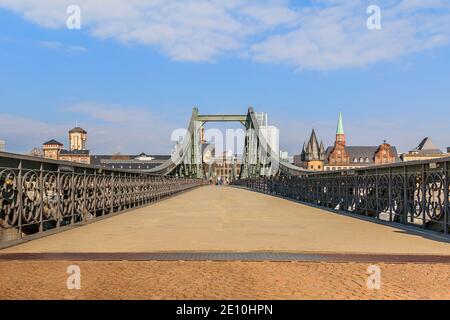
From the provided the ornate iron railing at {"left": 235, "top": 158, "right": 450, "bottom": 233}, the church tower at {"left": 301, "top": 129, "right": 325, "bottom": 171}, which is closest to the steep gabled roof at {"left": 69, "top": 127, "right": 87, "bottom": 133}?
the church tower at {"left": 301, "top": 129, "right": 325, "bottom": 171}

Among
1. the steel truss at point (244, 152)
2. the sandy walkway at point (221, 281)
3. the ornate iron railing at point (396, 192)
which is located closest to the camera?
the sandy walkway at point (221, 281)

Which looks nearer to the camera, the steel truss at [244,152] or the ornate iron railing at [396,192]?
the ornate iron railing at [396,192]

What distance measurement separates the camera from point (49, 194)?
805cm

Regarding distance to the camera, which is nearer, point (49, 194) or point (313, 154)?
point (49, 194)

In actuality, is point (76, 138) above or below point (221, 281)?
above

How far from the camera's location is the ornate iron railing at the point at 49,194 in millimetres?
6617

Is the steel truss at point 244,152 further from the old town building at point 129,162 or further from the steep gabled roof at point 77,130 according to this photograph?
the steep gabled roof at point 77,130

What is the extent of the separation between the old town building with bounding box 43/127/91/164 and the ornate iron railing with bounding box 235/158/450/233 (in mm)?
120037


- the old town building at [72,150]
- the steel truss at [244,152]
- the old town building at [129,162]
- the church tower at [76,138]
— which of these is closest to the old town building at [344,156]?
the old town building at [129,162]

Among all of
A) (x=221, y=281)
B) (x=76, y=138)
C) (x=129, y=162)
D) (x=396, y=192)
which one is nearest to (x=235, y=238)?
(x=221, y=281)

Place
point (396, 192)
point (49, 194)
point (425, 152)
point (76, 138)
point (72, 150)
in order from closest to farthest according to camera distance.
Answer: point (49, 194)
point (396, 192)
point (425, 152)
point (72, 150)
point (76, 138)

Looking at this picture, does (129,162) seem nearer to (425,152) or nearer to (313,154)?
(313,154)

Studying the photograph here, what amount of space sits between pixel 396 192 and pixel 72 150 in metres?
156

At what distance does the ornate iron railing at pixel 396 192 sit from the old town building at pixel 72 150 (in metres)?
120
